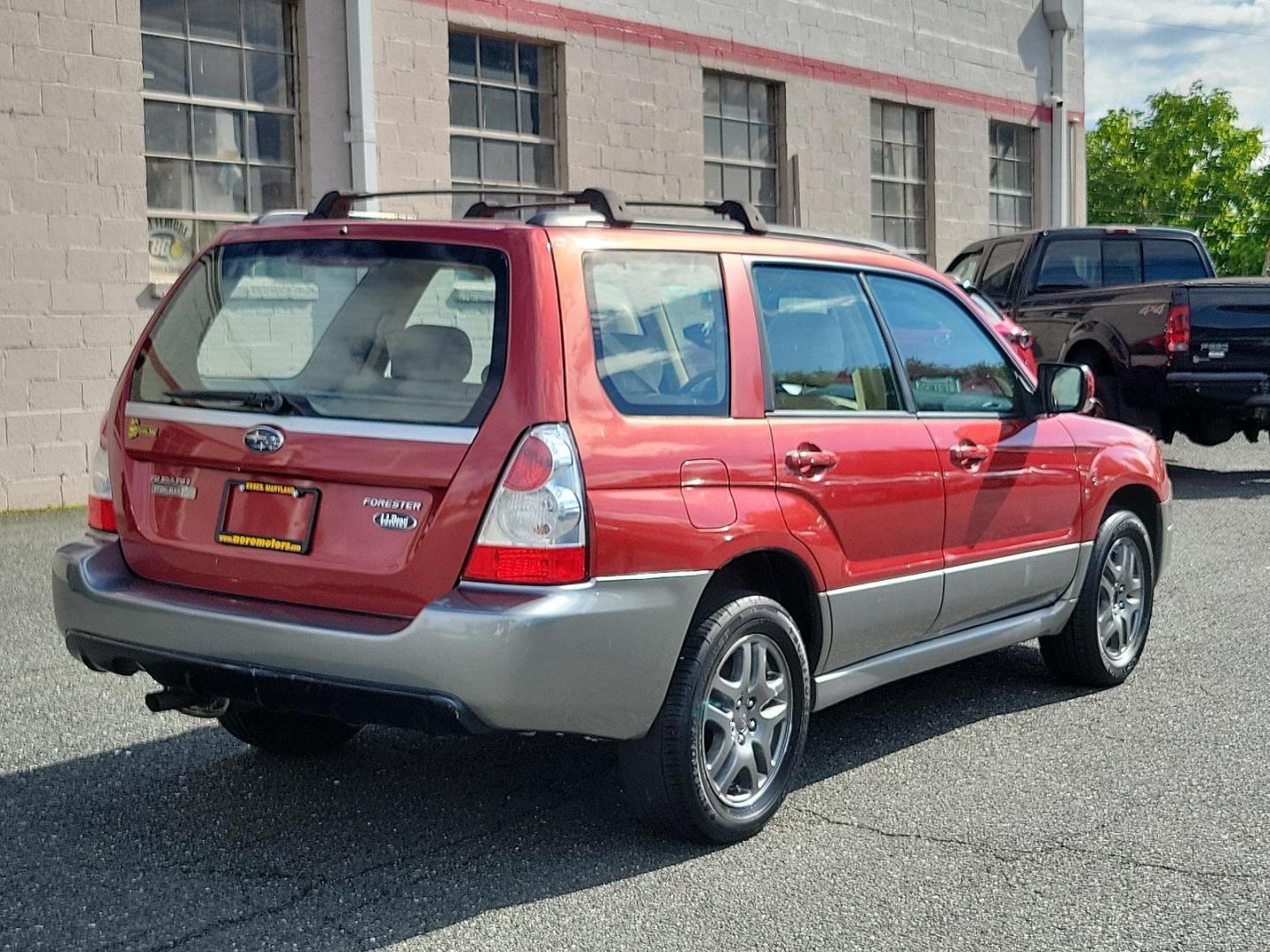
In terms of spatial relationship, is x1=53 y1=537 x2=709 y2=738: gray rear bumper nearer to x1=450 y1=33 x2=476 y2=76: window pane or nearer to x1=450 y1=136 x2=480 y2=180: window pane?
x1=450 y1=136 x2=480 y2=180: window pane

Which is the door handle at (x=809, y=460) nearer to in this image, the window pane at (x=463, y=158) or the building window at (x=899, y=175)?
the window pane at (x=463, y=158)

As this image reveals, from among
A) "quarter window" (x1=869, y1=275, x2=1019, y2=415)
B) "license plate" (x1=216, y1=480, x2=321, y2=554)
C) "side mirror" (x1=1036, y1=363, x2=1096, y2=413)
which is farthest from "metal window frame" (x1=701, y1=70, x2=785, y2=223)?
"license plate" (x1=216, y1=480, x2=321, y2=554)

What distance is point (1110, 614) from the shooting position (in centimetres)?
640

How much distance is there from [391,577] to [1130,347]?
1026 centimetres

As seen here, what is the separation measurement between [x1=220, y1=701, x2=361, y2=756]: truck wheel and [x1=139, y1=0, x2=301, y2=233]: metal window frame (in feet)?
26.4

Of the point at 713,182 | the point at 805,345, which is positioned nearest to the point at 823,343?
the point at 805,345

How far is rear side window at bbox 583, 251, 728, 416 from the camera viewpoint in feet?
14.1

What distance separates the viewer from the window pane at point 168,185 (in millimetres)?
12500

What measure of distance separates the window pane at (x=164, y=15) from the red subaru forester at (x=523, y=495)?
8293 millimetres

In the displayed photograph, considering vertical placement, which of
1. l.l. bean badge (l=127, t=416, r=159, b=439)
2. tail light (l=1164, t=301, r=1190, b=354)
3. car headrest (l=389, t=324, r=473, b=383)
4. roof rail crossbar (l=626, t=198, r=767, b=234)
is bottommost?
l.l. bean badge (l=127, t=416, r=159, b=439)

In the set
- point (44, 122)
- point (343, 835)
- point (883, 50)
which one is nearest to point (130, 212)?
point (44, 122)

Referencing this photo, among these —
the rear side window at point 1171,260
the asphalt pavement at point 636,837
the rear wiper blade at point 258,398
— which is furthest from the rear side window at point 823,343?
the rear side window at point 1171,260

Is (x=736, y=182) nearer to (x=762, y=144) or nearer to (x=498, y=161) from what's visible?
(x=762, y=144)

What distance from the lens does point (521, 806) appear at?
4.83 meters
